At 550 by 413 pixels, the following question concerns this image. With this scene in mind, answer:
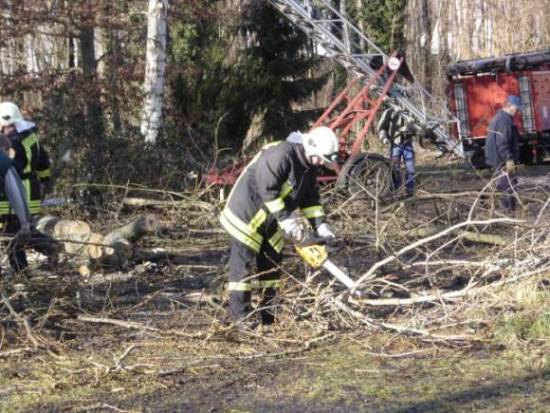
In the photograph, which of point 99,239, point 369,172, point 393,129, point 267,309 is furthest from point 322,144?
point 393,129

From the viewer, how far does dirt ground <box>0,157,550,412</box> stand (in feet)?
17.5

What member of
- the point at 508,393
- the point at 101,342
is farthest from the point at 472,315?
the point at 101,342

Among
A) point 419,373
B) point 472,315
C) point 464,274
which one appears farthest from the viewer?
point 464,274

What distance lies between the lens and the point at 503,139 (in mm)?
10852

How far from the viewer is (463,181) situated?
1666 centimetres

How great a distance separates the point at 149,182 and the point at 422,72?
1900cm

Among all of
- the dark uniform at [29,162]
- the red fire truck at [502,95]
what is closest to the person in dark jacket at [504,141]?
the dark uniform at [29,162]

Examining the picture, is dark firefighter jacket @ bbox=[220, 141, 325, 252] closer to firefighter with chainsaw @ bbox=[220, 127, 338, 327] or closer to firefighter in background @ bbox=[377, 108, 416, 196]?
firefighter with chainsaw @ bbox=[220, 127, 338, 327]

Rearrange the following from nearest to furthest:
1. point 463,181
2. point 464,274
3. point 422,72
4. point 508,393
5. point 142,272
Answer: point 508,393
point 464,274
point 142,272
point 463,181
point 422,72

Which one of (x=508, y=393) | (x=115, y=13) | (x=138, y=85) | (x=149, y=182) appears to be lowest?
(x=508, y=393)

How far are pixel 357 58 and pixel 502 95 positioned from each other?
7067 mm

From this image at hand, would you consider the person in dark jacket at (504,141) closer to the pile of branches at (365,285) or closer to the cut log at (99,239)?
the pile of branches at (365,285)

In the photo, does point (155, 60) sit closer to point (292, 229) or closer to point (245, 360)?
point (292, 229)

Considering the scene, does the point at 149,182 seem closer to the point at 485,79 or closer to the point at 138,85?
the point at 138,85
